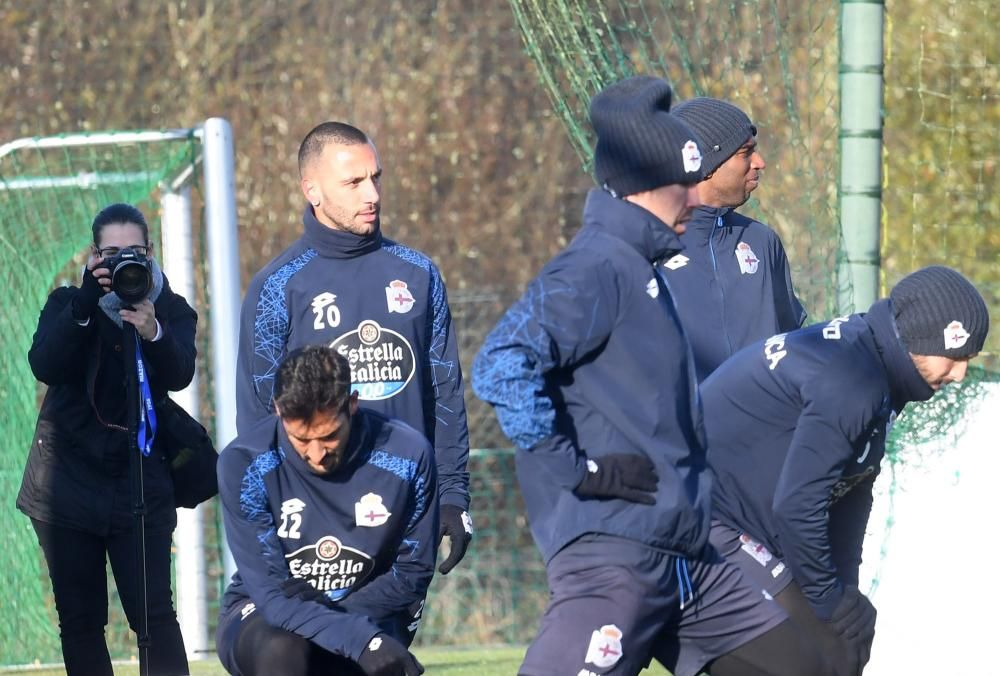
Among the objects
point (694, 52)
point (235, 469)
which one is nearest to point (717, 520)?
point (235, 469)

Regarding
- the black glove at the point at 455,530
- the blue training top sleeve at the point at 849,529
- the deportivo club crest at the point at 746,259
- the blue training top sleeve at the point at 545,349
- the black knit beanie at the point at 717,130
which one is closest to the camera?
the blue training top sleeve at the point at 545,349

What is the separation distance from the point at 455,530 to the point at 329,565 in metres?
0.50

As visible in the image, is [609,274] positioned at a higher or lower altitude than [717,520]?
higher

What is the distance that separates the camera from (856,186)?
266 inches

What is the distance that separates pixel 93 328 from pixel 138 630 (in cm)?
93

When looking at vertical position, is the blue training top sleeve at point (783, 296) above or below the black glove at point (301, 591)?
above

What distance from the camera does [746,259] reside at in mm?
5648

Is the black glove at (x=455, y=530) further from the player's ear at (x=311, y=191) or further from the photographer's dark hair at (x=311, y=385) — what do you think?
the player's ear at (x=311, y=191)

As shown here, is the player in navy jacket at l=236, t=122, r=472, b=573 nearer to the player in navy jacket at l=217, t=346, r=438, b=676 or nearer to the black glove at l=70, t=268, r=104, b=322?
the player in navy jacket at l=217, t=346, r=438, b=676

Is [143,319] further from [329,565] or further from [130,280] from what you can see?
[329,565]

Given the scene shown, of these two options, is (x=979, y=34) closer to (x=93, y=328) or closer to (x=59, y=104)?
(x=93, y=328)

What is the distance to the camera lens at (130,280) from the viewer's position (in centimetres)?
565

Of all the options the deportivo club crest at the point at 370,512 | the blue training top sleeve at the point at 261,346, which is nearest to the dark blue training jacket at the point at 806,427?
the deportivo club crest at the point at 370,512

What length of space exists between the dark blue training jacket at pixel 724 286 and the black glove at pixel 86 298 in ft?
5.60
